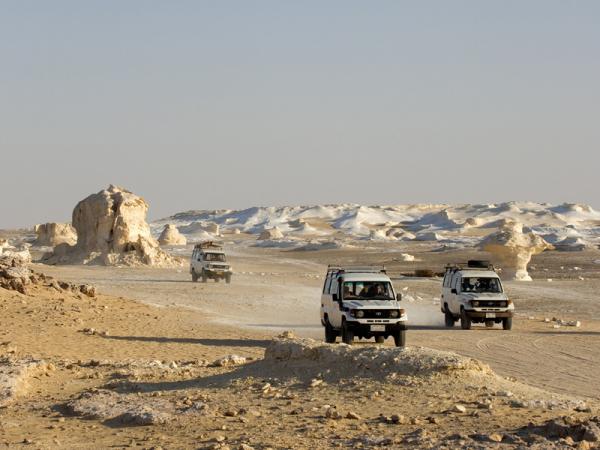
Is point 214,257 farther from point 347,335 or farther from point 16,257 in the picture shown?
point 347,335

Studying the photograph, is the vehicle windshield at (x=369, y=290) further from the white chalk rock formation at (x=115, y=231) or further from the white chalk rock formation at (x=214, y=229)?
the white chalk rock formation at (x=214, y=229)

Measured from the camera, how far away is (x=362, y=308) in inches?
941

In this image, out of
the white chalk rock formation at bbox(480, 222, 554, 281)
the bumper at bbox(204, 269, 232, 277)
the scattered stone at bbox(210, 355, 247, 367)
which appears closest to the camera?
the scattered stone at bbox(210, 355, 247, 367)

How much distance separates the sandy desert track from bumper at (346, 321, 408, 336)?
1.50 m

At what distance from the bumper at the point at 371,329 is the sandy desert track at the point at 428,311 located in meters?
1.50

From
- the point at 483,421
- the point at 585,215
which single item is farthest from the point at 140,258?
the point at 585,215

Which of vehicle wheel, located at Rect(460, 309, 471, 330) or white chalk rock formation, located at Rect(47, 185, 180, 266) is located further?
white chalk rock formation, located at Rect(47, 185, 180, 266)

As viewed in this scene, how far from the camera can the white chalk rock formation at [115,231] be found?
66.2 metres

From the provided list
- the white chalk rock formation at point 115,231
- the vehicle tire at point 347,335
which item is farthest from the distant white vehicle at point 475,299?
the white chalk rock formation at point 115,231

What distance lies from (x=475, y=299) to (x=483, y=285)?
1338 mm

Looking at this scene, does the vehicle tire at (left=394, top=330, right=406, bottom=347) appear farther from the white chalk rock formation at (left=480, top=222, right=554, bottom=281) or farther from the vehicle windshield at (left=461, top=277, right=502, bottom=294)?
the white chalk rock formation at (left=480, top=222, right=554, bottom=281)

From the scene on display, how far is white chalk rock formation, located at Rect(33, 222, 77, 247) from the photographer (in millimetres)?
104394

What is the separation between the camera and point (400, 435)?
12406 millimetres

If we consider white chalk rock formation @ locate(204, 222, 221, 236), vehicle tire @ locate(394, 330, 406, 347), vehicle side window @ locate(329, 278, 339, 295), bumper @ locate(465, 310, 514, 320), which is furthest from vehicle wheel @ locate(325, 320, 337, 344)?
white chalk rock formation @ locate(204, 222, 221, 236)
